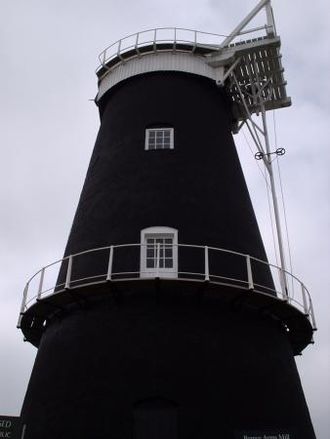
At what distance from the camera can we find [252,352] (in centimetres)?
1346

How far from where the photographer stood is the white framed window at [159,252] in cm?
1404

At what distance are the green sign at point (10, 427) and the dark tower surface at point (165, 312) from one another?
50cm

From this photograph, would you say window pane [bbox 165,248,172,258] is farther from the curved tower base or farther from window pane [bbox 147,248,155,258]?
the curved tower base

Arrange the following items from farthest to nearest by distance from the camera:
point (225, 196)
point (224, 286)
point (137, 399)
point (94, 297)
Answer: point (225, 196)
point (94, 297)
point (224, 286)
point (137, 399)

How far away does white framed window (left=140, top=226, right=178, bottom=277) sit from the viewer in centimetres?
1404

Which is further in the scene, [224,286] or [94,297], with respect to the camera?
[94,297]

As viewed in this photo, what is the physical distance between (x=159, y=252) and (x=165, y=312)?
185 cm

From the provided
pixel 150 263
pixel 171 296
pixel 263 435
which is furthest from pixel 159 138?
pixel 263 435

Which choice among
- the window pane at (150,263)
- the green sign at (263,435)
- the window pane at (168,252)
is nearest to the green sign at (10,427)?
the window pane at (150,263)

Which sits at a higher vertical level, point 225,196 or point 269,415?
point 225,196

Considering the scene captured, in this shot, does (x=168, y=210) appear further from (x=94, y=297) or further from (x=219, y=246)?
(x=94, y=297)

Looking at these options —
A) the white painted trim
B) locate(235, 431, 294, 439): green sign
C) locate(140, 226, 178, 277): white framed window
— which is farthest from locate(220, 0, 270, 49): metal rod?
locate(235, 431, 294, 439): green sign

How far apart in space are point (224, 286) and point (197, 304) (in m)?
1.00

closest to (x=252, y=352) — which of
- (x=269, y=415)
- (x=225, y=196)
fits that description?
(x=269, y=415)
